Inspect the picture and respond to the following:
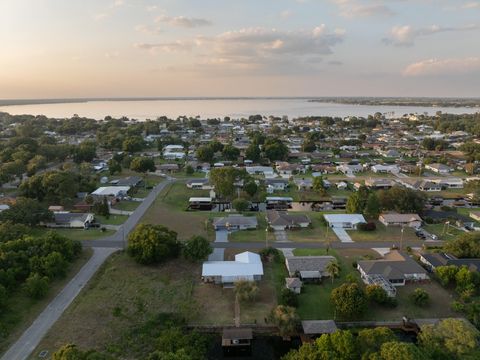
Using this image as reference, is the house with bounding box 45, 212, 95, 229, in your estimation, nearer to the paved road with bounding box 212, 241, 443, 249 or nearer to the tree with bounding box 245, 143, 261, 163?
the paved road with bounding box 212, 241, 443, 249

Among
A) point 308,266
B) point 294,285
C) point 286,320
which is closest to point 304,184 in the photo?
point 308,266

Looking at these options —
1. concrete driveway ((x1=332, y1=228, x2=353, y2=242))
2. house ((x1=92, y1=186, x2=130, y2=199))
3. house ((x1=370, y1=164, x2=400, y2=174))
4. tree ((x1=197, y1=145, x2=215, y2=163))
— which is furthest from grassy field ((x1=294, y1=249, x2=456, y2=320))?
tree ((x1=197, y1=145, x2=215, y2=163))

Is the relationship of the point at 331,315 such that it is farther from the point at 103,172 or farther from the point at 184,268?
the point at 103,172

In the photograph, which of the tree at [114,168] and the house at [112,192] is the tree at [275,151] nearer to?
the tree at [114,168]

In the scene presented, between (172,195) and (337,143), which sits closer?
(172,195)

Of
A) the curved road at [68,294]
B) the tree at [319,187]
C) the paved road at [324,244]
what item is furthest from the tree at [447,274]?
the curved road at [68,294]

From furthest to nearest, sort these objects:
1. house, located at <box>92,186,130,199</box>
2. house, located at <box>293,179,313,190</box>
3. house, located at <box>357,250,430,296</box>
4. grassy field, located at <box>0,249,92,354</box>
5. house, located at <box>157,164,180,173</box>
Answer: house, located at <box>157,164,180,173</box> < house, located at <box>293,179,313,190</box> < house, located at <box>92,186,130,199</box> < house, located at <box>357,250,430,296</box> < grassy field, located at <box>0,249,92,354</box>

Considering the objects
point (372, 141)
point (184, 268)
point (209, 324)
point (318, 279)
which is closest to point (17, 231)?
point (184, 268)
